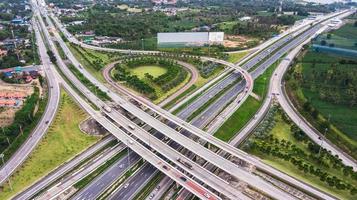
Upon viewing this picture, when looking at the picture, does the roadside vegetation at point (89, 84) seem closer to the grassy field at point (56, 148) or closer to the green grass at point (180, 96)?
the grassy field at point (56, 148)

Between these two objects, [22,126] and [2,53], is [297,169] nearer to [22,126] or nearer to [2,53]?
[22,126]

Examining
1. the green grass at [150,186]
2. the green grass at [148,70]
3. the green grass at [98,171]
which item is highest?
the green grass at [148,70]

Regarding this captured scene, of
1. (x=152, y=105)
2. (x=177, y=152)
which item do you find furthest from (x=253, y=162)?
(x=152, y=105)

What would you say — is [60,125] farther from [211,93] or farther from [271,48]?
[271,48]

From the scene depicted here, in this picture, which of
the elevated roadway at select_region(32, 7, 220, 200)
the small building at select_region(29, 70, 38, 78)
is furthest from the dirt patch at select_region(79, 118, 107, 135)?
the small building at select_region(29, 70, 38, 78)

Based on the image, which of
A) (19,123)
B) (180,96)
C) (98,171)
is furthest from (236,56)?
(19,123)

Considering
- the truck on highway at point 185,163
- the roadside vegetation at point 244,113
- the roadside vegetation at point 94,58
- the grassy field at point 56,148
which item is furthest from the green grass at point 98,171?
the roadside vegetation at point 94,58
